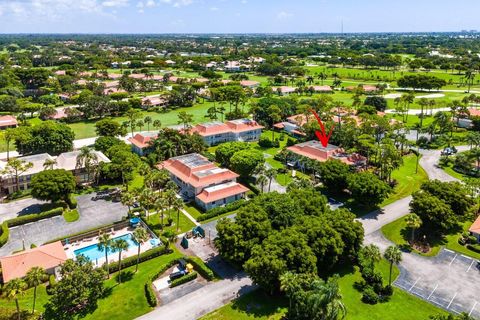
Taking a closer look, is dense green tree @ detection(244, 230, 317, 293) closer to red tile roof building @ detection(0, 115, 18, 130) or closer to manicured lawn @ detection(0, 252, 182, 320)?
manicured lawn @ detection(0, 252, 182, 320)

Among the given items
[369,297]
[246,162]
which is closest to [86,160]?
[246,162]

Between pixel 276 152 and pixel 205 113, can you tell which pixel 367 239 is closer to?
pixel 276 152

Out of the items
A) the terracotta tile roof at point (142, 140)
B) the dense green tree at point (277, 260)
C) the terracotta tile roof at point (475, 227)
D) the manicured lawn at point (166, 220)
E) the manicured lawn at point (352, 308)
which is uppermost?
the terracotta tile roof at point (142, 140)

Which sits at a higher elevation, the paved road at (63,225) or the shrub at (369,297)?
the paved road at (63,225)

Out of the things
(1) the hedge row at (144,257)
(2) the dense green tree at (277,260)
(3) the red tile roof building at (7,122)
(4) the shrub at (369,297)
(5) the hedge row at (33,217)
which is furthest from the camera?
(3) the red tile roof building at (7,122)

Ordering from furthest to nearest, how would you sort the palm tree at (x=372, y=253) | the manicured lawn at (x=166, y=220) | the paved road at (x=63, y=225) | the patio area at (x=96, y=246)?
1. the manicured lawn at (x=166, y=220)
2. the paved road at (x=63, y=225)
3. the patio area at (x=96, y=246)
4. the palm tree at (x=372, y=253)

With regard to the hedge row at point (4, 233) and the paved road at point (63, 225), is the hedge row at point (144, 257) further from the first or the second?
Result: the hedge row at point (4, 233)


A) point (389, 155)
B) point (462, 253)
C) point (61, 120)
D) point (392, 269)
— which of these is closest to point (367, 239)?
point (392, 269)

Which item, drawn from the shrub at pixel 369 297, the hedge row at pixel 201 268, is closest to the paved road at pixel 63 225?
the hedge row at pixel 201 268
